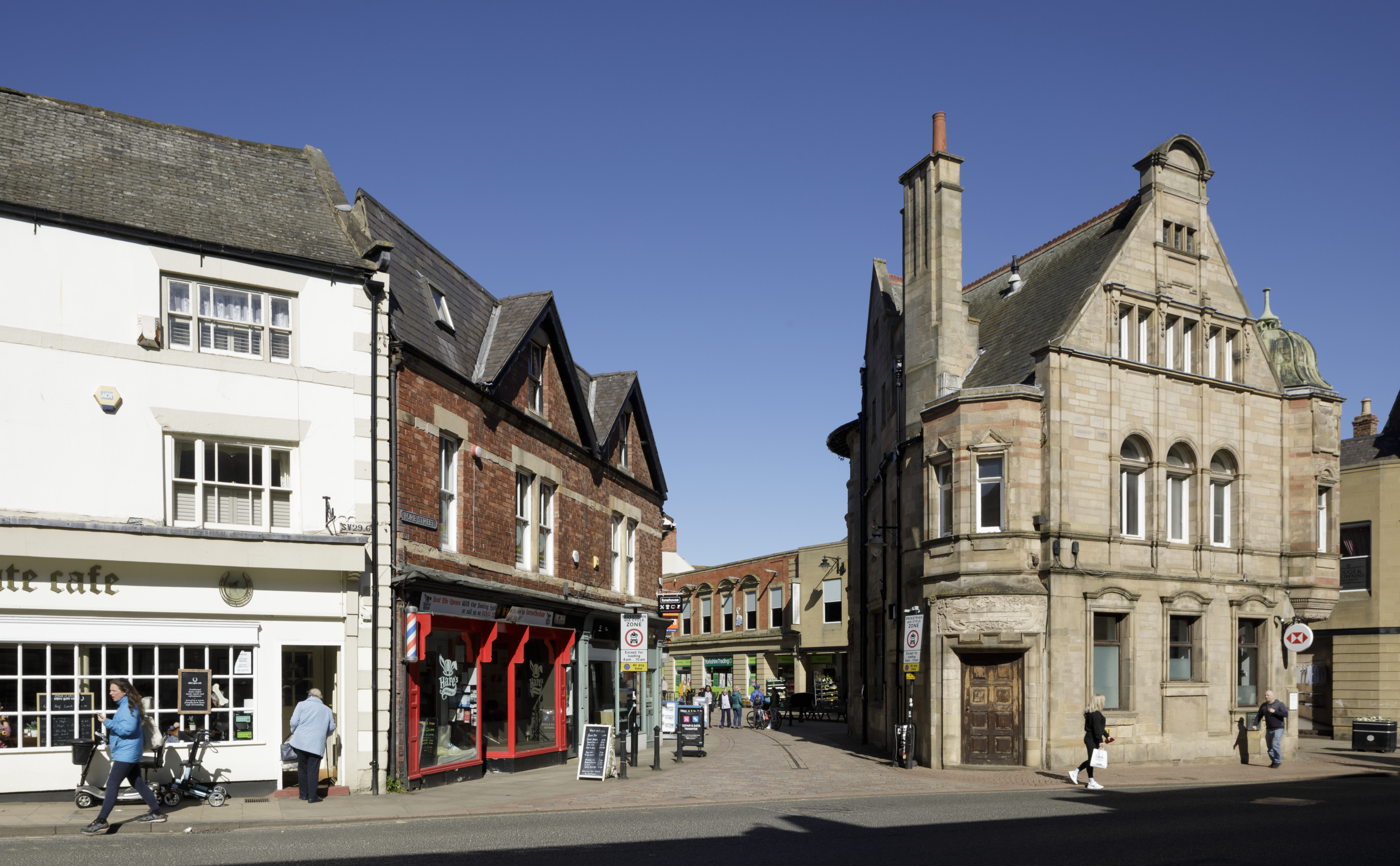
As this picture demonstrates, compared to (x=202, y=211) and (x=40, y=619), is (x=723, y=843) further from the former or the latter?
(x=202, y=211)

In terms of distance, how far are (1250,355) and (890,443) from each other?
8.69 metres

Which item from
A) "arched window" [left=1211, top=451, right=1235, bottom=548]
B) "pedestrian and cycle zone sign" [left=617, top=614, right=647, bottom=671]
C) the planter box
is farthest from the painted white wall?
the planter box

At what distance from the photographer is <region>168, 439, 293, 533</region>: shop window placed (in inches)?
672

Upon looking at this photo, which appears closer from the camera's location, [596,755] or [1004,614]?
[596,755]

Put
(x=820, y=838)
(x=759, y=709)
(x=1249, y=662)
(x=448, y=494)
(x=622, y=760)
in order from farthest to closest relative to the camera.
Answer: (x=759, y=709)
(x=1249, y=662)
(x=622, y=760)
(x=448, y=494)
(x=820, y=838)

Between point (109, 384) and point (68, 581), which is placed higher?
point (109, 384)

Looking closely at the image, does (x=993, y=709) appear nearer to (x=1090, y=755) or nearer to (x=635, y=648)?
(x=1090, y=755)

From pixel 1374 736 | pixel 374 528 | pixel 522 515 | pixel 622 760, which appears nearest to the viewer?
pixel 374 528

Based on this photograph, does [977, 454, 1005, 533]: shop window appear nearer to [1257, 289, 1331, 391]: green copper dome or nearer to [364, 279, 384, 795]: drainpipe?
[1257, 289, 1331, 391]: green copper dome

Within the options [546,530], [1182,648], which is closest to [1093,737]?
[1182,648]

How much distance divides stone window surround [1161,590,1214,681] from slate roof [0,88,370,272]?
18.1 metres

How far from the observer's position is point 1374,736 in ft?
96.8

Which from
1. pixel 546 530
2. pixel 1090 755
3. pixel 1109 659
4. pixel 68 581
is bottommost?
pixel 1090 755

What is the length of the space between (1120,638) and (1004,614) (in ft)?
10.3
